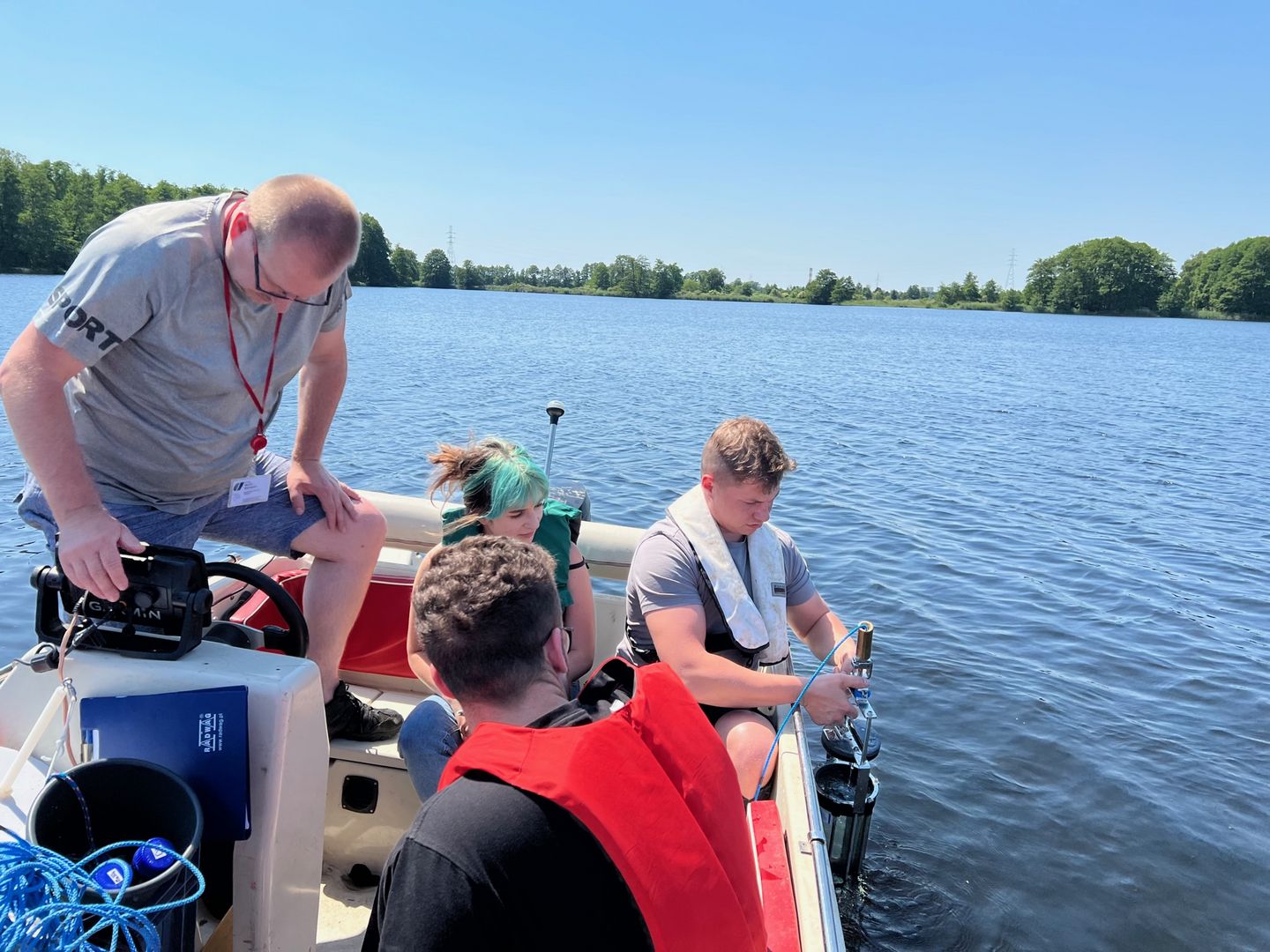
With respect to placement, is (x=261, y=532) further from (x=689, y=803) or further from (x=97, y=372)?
(x=689, y=803)

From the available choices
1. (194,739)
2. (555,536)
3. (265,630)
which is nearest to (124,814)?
(194,739)

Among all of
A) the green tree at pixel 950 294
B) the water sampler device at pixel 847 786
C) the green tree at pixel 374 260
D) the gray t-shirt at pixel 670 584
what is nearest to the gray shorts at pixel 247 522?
the gray t-shirt at pixel 670 584

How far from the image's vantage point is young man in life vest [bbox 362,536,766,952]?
114 centimetres

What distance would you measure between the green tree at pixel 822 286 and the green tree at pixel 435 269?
139 feet

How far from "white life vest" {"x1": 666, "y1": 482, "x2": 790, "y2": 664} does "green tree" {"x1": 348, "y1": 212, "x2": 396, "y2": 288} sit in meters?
79.3

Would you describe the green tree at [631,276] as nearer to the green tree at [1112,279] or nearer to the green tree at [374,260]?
the green tree at [374,260]

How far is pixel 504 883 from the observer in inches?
45.0

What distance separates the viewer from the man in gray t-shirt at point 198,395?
1.97m

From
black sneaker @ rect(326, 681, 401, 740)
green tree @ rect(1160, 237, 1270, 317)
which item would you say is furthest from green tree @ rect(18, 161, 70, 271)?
green tree @ rect(1160, 237, 1270, 317)

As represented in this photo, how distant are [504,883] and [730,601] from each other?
1.88 meters

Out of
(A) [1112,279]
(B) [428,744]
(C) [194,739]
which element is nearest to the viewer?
(C) [194,739]

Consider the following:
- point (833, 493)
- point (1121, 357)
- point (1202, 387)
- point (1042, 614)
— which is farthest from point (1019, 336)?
point (1042, 614)

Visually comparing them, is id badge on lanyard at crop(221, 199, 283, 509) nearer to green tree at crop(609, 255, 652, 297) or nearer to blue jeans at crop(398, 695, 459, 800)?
blue jeans at crop(398, 695, 459, 800)

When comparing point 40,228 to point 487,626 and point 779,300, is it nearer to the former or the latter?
point 487,626
